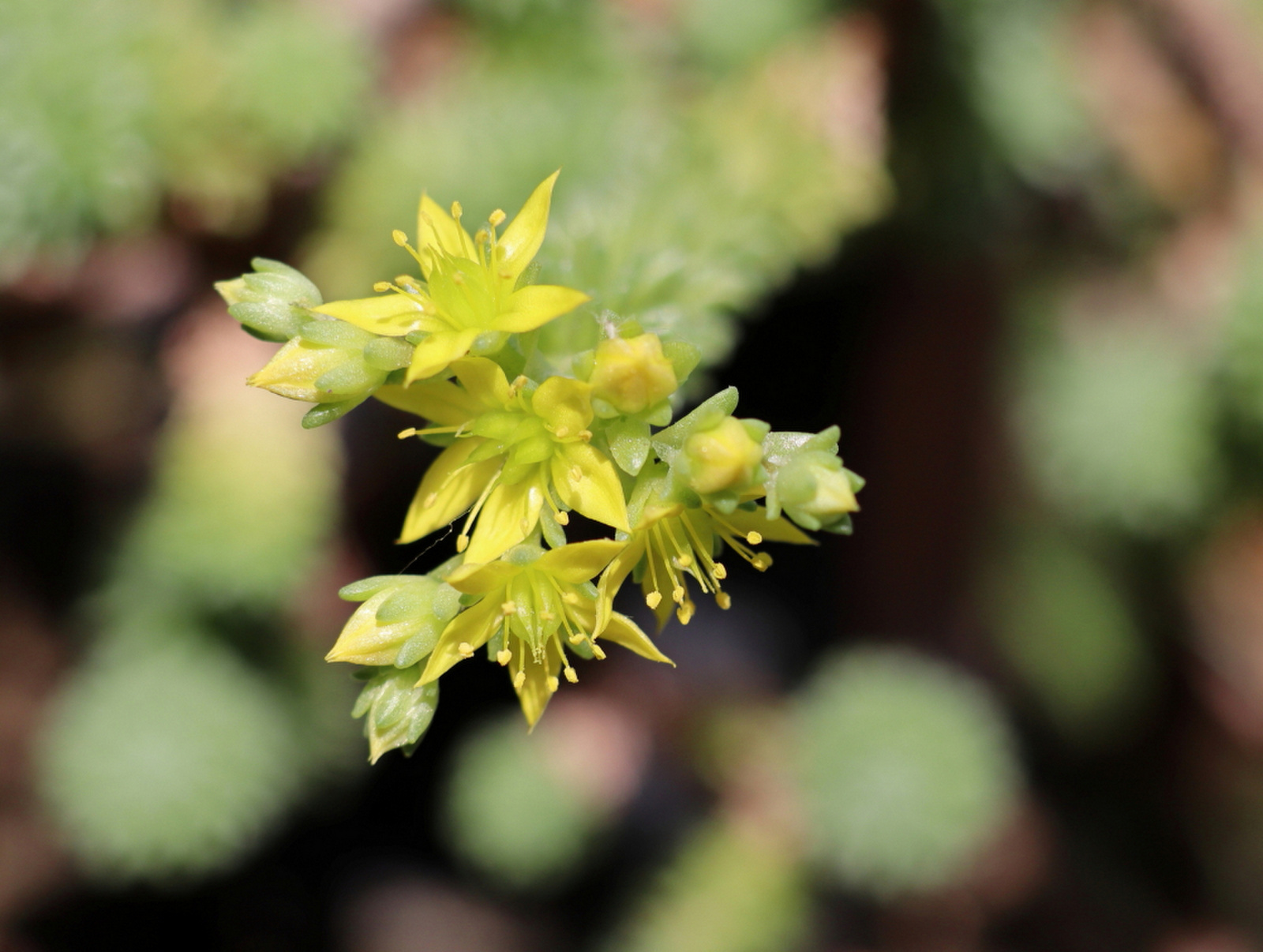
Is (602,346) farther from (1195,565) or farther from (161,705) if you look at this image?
(1195,565)

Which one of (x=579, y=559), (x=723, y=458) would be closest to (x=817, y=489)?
(x=723, y=458)

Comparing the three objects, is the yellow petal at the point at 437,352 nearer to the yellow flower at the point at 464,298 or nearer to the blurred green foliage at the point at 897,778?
the yellow flower at the point at 464,298

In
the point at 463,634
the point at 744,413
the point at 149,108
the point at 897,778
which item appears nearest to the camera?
the point at 463,634

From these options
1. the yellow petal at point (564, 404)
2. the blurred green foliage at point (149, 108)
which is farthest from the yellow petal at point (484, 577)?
the blurred green foliage at point (149, 108)

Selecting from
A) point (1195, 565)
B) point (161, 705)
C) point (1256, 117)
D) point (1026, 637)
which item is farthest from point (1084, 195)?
point (161, 705)

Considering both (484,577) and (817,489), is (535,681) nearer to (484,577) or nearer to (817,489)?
(484,577)

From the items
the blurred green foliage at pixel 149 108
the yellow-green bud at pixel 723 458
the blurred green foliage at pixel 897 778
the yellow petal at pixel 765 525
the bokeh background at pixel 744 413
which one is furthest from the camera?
the blurred green foliage at pixel 897 778
